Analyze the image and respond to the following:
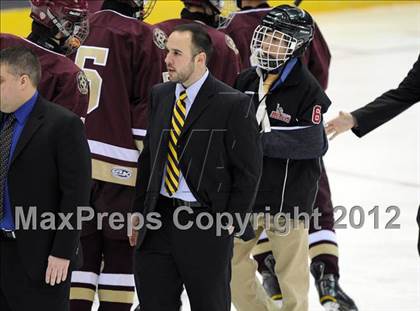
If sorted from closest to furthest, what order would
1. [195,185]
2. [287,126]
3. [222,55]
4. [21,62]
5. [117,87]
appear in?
1. [21,62]
2. [195,185]
3. [287,126]
4. [117,87]
5. [222,55]

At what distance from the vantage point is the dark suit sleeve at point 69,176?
411 cm

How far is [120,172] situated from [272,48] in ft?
2.98

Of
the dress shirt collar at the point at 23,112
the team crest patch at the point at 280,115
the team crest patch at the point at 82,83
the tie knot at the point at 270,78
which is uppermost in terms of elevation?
the dress shirt collar at the point at 23,112

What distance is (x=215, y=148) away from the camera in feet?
14.6

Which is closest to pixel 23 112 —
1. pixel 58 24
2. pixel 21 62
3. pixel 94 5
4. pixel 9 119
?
pixel 9 119

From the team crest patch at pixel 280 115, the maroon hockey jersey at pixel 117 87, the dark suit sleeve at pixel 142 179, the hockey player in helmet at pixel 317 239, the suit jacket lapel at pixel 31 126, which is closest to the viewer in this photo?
the suit jacket lapel at pixel 31 126

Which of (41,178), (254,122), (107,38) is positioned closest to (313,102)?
(254,122)

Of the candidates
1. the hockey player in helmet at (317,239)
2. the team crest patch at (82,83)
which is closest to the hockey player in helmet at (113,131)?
the team crest patch at (82,83)

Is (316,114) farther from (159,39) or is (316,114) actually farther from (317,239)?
(317,239)

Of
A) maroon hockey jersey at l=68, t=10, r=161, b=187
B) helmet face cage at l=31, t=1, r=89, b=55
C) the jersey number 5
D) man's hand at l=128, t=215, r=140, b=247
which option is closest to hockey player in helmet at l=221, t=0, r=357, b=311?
maroon hockey jersey at l=68, t=10, r=161, b=187

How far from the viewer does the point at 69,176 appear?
13.5 feet

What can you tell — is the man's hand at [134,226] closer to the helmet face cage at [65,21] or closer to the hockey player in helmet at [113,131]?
the hockey player in helmet at [113,131]

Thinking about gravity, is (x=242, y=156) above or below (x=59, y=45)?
below

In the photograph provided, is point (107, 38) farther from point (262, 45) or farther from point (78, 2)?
point (262, 45)
